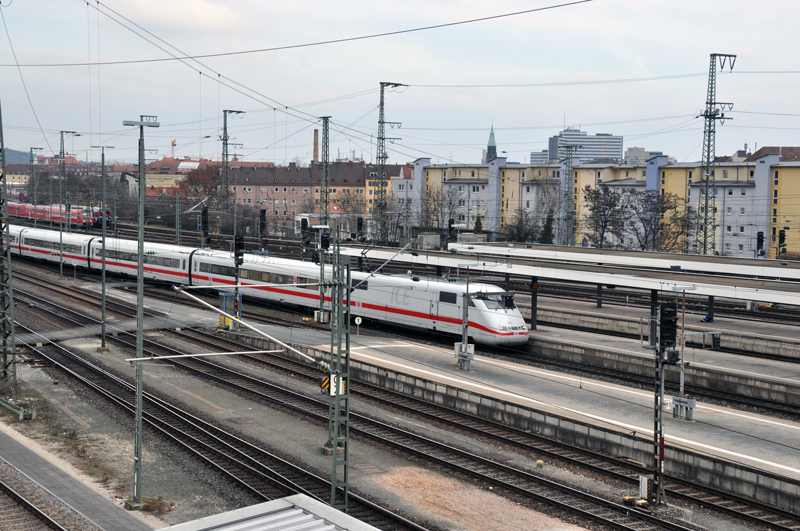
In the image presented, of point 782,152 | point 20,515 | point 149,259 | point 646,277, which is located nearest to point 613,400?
point 646,277

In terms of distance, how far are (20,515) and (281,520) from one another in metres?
8.09

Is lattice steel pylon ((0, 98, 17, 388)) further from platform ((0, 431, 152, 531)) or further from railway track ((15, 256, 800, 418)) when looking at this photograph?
railway track ((15, 256, 800, 418))

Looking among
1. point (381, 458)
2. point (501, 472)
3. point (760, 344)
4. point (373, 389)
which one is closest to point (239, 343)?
point (373, 389)

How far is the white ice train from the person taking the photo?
1257 inches

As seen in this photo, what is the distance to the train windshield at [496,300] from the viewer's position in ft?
104

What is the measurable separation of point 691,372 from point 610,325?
998cm

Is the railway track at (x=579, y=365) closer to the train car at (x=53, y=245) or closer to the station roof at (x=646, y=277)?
the station roof at (x=646, y=277)

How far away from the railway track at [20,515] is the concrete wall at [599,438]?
12494mm

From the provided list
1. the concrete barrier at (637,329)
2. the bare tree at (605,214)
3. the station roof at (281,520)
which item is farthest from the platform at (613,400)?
the bare tree at (605,214)

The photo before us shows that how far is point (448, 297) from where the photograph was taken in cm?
3297

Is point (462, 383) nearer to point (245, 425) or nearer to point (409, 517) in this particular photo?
point (245, 425)

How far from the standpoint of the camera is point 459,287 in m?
32.5

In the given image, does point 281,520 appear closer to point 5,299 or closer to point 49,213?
point 5,299

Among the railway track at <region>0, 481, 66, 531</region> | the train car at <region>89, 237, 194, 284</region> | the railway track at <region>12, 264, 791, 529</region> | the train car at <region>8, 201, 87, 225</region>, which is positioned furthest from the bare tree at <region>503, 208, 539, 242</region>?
the railway track at <region>0, 481, 66, 531</region>
